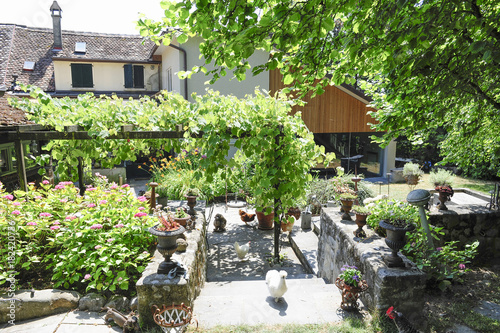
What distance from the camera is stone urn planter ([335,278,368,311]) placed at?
3.74 m

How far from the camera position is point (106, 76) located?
53.9ft

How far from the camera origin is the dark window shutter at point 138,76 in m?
16.6

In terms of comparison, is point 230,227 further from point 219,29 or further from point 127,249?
point 219,29

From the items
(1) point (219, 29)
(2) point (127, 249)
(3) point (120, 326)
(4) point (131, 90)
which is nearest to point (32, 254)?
(2) point (127, 249)

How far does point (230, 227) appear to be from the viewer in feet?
27.3

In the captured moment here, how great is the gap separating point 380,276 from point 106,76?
55.3ft

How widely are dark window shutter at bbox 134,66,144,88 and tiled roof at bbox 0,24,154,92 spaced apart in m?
0.50

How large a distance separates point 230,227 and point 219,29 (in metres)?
5.97

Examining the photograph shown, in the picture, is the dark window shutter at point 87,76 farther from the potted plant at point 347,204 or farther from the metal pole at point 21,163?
the potted plant at point 347,204

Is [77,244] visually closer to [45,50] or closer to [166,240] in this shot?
[166,240]

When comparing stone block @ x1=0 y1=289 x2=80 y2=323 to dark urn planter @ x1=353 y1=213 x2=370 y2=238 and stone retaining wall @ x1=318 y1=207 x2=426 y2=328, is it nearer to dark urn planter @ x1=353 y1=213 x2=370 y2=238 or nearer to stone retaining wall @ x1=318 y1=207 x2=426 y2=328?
stone retaining wall @ x1=318 y1=207 x2=426 y2=328

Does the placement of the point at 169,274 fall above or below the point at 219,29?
below

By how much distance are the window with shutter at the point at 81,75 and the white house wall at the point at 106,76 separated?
0.20 meters

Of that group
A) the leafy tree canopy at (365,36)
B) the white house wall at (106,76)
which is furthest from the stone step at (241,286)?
the white house wall at (106,76)
